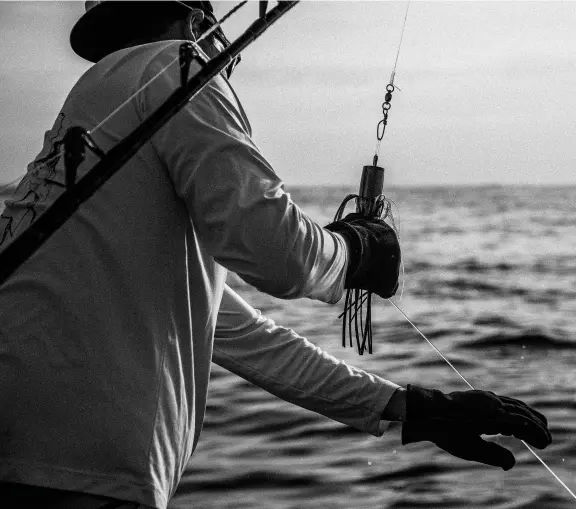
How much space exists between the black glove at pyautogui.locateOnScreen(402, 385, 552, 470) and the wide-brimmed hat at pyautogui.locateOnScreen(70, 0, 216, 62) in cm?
119

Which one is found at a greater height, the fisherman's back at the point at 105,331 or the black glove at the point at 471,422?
the fisherman's back at the point at 105,331

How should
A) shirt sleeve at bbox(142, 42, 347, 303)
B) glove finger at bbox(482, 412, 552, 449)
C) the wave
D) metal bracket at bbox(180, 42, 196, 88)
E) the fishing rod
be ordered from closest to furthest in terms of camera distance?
1. the fishing rod
2. metal bracket at bbox(180, 42, 196, 88)
3. shirt sleeve at bbox(142, 42, 347, 303)
4. glove finger at bbox(482, 412, 552, 449)
5. the wave

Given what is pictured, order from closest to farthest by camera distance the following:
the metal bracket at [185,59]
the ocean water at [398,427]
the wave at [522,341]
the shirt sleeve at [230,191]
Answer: the metal bracket at [185,59] < the shirt sleeve at [230,191] < the ocean water at [398,427] < the wave at [522,341]

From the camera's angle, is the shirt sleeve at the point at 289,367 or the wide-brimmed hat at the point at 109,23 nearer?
the wide-brimmed hat at the point at 109,23

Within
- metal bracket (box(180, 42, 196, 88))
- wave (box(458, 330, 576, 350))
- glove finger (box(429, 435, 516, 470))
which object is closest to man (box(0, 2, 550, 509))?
metal bracket (box(180, 42, 196, 88))

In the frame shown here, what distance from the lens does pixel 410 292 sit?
13695mm

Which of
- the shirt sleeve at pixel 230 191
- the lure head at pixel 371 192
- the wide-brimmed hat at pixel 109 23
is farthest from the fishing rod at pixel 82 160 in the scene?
the lure head at pixel 371 192

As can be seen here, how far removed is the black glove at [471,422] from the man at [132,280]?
0.76 metres

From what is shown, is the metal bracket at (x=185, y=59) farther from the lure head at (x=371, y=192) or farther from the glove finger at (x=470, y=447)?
the glove finger at (x=470, y=447)

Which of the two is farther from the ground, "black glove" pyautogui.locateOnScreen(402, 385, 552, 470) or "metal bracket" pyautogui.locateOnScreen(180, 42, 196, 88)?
"metal bracket" pyautogui.locateOnScreen(180, 42, 196, 88)

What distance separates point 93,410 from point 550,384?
6.06 metres

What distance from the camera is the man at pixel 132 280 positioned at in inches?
69.8

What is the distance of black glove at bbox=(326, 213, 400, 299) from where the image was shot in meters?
2.07

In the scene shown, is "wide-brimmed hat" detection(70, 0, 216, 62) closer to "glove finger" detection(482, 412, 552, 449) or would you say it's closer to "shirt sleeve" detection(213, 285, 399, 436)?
"shirt sleeve" detection(213, 285, 399, 436)
